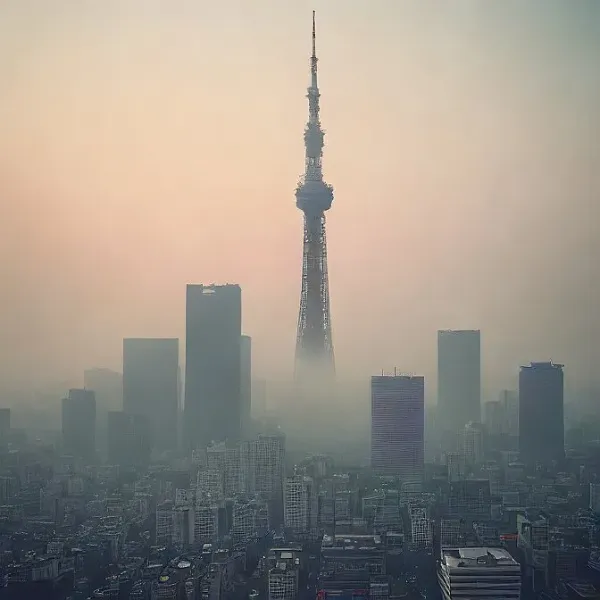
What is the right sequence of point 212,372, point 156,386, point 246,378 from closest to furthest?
point 246,378 → point 156,386 → point 212,372

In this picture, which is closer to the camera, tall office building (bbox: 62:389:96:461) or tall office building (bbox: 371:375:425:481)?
tall office building (bbox: 62:389:96:461)

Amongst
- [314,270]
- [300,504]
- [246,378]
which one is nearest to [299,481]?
[300,504]

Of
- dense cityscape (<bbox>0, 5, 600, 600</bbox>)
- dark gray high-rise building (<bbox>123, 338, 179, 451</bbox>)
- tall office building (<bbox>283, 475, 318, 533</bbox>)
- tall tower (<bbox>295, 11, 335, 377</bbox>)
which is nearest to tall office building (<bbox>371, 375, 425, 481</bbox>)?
dense cityscape (<bbox>0, 5, 600, 600</bbox>)

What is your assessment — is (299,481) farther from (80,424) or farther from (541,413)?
(541,413)

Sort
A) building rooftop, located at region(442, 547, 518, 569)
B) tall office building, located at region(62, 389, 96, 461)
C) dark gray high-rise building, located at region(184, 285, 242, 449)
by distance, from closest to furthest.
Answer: building rooftop, located at region(442, 547, 518, 569) < tall office building, located at region(62, 389, 96, 461) < dark gray high-rise building, located at region(184, 285, 242, 449)

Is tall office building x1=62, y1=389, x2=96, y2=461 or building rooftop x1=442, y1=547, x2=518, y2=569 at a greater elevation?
tall office building x1=62, y1=389, x2=96, y2=461

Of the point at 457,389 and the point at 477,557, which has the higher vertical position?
the point at 457,389

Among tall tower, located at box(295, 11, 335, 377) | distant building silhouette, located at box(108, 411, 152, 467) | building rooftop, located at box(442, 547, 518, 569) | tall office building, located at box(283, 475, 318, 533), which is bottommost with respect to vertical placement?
building rooftop, located at box(442, 547, 518, 569)

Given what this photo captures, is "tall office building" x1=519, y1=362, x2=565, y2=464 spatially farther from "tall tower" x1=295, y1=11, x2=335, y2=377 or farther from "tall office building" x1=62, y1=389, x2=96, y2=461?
"tall office building" x1=62, y1=389, x2=96, y2=461

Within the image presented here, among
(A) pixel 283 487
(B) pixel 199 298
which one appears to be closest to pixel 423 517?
(A) pixel 283 487
